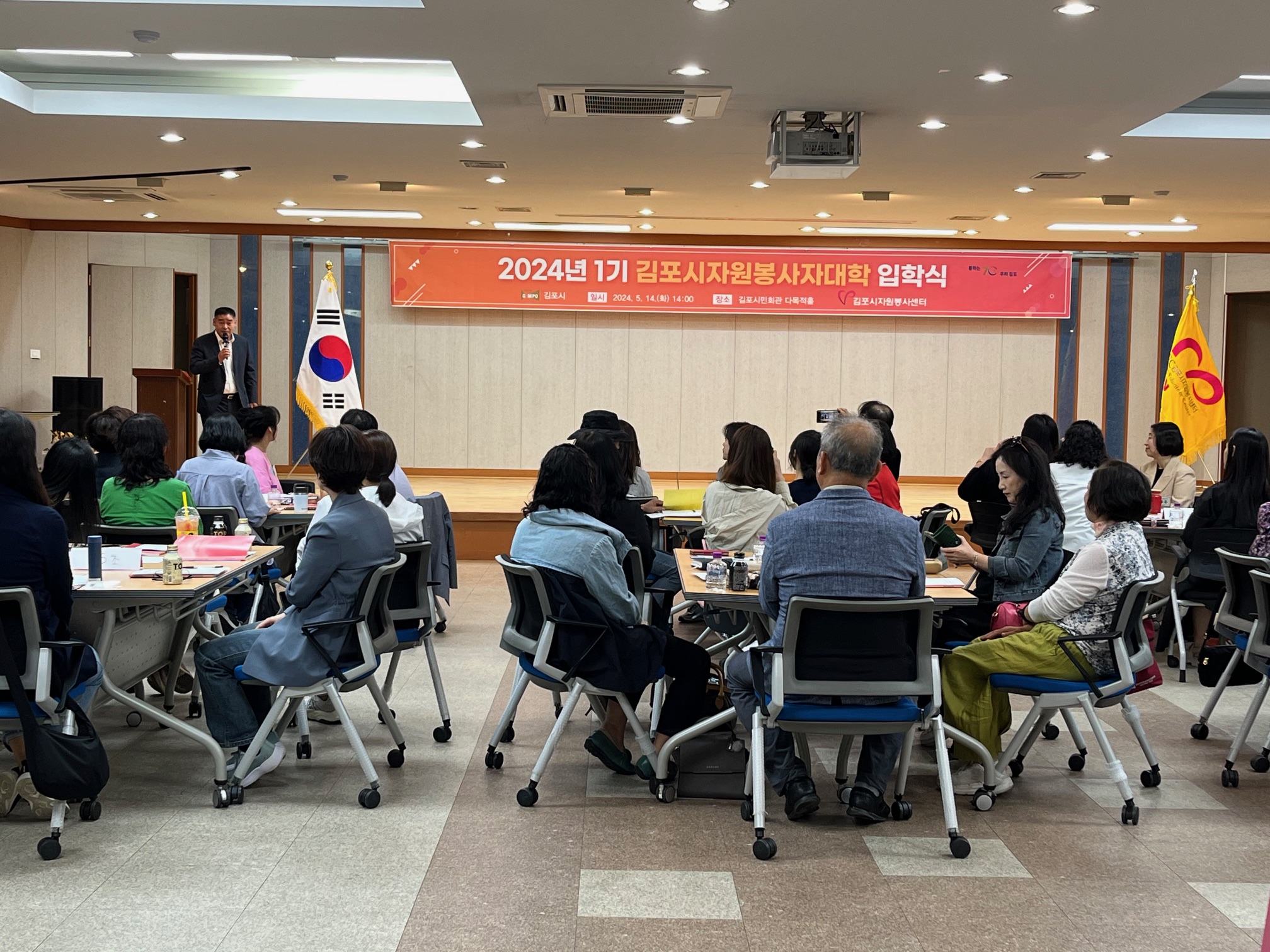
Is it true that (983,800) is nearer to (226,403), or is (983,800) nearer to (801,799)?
(801,799)

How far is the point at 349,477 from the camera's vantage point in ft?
13.6

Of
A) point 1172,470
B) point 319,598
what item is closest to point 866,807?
point 319,598

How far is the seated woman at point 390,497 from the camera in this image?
17.1ft

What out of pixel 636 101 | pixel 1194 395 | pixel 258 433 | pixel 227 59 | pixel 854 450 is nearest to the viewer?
pixel 854 450

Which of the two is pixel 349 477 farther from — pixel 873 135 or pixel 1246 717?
pixel 873 135

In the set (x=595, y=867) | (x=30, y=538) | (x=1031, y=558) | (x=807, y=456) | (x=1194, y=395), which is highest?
(x=1194, y=395)

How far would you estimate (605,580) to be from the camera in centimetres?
405

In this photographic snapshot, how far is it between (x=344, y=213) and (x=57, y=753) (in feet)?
29.1

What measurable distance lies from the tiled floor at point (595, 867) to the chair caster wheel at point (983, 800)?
0.03 metres

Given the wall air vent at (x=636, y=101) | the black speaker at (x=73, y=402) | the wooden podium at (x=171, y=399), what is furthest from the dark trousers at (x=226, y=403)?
the wall air vent at (x=636, y=101)

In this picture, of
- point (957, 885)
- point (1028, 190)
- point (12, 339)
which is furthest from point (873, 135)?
point (12, 339)

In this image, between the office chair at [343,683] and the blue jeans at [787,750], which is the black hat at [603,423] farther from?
the blue jeans at [787,750]

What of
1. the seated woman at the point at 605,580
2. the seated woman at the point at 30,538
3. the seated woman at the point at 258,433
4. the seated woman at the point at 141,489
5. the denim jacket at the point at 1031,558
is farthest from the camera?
the seated woman at the point at 258,433

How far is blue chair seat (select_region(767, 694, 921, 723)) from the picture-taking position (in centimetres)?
352
